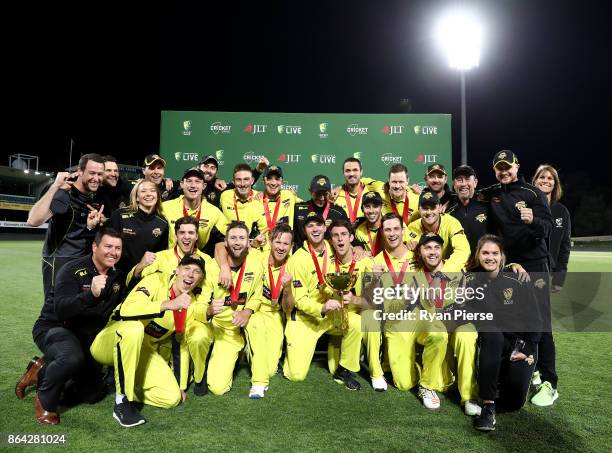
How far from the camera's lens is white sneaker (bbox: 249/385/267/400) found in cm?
414

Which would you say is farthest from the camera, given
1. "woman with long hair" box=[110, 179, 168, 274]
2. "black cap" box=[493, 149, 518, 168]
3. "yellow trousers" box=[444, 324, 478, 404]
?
"woman with long hair" box=[110, 179, 168, 274]

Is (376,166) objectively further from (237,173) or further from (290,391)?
(290,391)

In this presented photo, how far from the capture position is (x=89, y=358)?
3.99 m

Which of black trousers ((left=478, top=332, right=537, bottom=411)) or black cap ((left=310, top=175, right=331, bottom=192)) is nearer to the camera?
black trousers ((left=478, top=332, right=537, bottom=411))

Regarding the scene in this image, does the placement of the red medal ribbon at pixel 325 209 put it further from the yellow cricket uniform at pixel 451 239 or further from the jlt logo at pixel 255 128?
the jlt logo at pixel 255 128

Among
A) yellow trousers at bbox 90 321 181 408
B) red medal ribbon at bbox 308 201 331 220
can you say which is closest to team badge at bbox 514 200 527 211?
red medal ribbon at bbox 308 201 331 220

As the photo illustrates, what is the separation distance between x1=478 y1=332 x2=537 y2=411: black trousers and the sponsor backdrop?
21.0 feet

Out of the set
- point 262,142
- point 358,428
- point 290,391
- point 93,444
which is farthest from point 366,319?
point 262,142

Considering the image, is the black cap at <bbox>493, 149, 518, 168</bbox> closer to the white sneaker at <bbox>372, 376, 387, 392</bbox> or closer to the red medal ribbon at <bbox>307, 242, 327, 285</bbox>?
the red medal ribbon at <bbox>307, 242, 327, 285</bbox>

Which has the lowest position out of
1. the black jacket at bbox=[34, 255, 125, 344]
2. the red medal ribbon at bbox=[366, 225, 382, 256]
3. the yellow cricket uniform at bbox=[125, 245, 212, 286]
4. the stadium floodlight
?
the black jacket at bbox=[34, 255, 125, 344]

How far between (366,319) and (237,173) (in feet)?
8.74

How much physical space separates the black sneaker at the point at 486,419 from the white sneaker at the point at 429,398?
1.27ft

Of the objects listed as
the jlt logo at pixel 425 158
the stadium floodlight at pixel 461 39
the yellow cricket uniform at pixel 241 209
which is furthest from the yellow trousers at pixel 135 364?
the stadium floodlight at pixel 461 39

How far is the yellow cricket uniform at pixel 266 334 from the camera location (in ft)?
14.3
